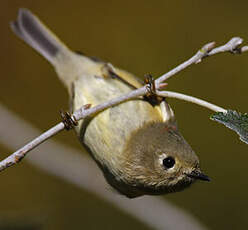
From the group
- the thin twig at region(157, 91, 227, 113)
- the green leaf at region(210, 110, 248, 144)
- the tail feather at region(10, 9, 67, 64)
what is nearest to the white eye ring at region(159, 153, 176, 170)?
the thin twig at region(157, 91, 227, 113)

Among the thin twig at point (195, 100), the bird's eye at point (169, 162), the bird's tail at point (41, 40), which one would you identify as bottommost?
the bird's eye at point (169, 162)

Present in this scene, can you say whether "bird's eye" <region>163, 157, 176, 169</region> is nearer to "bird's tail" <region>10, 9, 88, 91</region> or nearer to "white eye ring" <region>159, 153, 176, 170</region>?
"white eye ring" <region>159, 153, 176, 170</region>

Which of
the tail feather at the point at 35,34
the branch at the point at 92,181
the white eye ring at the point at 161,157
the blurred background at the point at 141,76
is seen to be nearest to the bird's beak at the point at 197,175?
the white eye ring at the point at 161,157

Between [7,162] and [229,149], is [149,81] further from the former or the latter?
[229,149]

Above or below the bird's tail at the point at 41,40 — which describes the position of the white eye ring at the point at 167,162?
below

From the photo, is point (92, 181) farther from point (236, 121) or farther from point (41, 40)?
point (236, 121)

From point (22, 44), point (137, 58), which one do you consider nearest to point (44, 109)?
point (22, 44)

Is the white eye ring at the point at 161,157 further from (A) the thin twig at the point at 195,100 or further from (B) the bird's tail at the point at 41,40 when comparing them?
(B) the bird's tail at the point at 41,40
